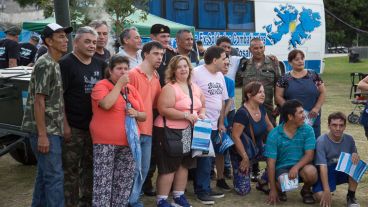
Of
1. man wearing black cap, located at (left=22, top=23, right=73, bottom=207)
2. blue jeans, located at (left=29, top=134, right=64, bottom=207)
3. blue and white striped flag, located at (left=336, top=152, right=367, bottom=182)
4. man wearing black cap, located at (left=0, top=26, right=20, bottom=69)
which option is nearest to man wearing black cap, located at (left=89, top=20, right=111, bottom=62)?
man wearing black cap, located at (left=22, top=23, right=73, bottom=207)

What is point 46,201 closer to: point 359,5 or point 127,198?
point 127,198

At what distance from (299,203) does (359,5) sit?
109 ft

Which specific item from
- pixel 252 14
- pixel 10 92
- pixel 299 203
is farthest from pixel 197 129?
pixel 252 14

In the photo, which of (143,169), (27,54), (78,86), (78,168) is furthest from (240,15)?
(78,86)

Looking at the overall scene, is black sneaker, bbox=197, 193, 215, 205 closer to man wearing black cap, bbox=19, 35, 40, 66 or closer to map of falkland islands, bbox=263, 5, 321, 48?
man wearing black cap, bbox=19, 35, 40, 66

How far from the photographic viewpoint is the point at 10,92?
505 cm

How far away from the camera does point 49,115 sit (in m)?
4.01

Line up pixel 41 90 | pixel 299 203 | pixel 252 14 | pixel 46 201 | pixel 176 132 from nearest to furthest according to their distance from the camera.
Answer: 1. pixel 41 90
2. pixel 46 201
3. pixel 176 132
4. pixel 299 203
5. pixel 252 14

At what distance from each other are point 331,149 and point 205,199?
4.45ft

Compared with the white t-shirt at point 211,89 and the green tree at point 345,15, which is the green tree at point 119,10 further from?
the green tree at point 345,15

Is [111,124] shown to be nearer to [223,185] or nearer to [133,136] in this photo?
[133,136]

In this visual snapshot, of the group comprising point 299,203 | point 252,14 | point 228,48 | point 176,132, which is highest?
point 252,14

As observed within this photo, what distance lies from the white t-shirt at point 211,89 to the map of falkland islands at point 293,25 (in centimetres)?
1356

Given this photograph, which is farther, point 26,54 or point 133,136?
point 26,54
